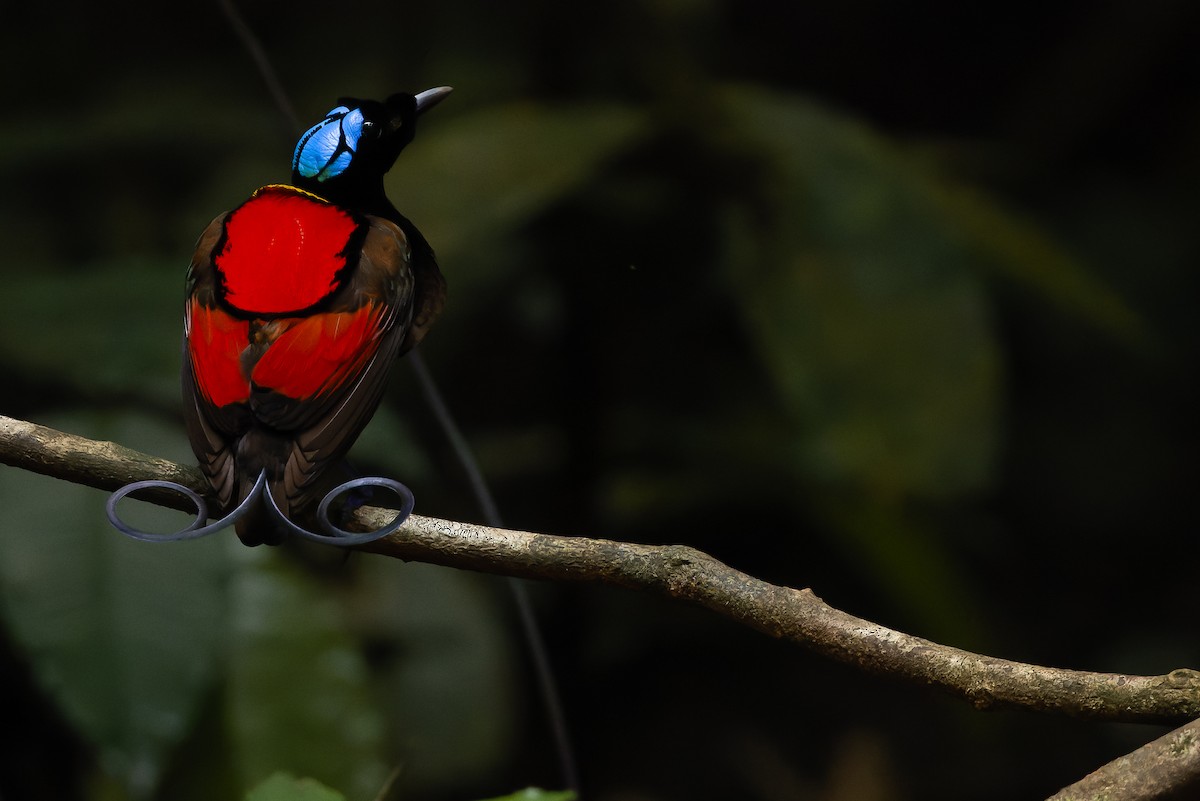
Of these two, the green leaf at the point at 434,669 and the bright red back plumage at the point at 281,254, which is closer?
the bright red back plumage at the point at 281,254

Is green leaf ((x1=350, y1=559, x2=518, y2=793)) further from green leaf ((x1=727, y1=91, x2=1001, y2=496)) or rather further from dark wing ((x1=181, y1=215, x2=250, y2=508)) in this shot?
dark wing ((x1=181, y1=215, x2=250, y2=508))

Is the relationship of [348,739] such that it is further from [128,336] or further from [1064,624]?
[1064,624]

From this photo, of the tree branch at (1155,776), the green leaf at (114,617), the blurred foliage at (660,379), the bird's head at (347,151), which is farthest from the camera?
the blurred foliage at (660,379)

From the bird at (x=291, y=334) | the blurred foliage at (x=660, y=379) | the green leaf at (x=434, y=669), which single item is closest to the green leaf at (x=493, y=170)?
the blurred foliage at (x=660, y=379)

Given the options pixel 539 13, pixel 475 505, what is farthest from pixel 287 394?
pixel 539 13

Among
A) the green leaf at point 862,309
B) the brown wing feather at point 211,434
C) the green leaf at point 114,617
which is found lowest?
the green leaf at point 862,309

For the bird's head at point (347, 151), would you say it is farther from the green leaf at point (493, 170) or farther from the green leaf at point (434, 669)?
the green leaf at point (434, 669)
